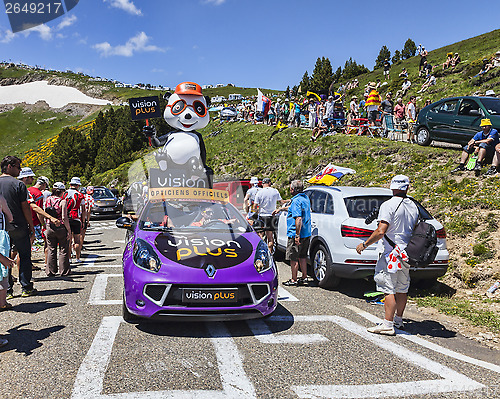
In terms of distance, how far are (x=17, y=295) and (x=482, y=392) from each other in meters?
6.20

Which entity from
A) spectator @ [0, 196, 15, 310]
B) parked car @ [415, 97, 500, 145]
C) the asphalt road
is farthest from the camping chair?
spectator @ [0, 196, 15, 310]

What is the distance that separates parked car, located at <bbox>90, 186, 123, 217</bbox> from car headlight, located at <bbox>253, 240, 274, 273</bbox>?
16.9m

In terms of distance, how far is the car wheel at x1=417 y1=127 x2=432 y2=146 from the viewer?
14184mm

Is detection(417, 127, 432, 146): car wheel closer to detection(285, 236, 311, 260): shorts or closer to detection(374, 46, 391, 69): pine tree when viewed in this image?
detection(285, 236, 311, 260): shorts

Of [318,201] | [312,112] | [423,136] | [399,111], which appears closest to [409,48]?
[312,112]

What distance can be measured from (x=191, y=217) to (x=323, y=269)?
2659mm

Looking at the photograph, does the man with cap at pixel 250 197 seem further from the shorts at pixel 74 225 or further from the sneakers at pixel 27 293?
the sneakers at pixel 27 293

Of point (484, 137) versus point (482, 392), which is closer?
point (482, 392)

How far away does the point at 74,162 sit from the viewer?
60781 mm

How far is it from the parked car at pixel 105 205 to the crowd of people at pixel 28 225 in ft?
34.2

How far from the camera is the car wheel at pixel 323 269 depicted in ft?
21.4

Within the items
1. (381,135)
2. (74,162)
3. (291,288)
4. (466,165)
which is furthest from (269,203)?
(74,162)

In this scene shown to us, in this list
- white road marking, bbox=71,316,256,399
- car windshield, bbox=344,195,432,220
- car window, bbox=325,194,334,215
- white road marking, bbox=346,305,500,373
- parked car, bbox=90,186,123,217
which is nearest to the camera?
white road marking, bbox=71,316,256,399

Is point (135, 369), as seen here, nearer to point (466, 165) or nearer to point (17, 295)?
point (17, 295)
